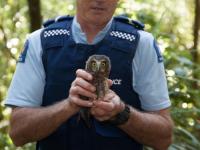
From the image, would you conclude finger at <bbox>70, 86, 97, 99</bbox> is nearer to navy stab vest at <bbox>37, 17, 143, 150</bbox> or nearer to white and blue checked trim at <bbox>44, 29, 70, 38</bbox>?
navy stab vest at <bbox>37, 17, 143, 150</bbox>

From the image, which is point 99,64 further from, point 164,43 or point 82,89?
point 164,43

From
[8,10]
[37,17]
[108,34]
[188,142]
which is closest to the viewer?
[108,34]

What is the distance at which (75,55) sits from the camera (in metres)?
2.77

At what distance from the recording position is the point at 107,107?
244cm

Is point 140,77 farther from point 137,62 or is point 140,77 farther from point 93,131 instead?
point 93,131

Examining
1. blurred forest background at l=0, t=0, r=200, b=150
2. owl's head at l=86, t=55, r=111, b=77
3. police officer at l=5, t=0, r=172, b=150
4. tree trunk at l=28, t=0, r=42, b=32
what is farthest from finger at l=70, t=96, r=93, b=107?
tree trunk at l=28, t=0, r=42, b=32

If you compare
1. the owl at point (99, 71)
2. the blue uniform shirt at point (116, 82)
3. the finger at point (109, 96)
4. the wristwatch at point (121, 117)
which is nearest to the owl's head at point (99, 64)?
the owl at point (99, 71)

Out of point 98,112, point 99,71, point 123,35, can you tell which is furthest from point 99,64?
point 123,35

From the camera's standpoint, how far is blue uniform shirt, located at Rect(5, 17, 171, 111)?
277 centimetres

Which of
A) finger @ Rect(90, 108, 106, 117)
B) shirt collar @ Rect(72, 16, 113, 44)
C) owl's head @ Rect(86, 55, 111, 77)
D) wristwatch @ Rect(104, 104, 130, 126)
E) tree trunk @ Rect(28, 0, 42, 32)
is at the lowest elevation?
tree trunk @ Rect(28, 0, 42, 32)

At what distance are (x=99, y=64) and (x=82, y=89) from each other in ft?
0.48

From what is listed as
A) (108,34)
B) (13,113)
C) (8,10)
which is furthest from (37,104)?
(8,10)

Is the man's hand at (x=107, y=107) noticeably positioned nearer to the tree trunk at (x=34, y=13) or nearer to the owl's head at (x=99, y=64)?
the owl's head at (x=99, y=64)

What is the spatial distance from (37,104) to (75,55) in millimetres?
316
